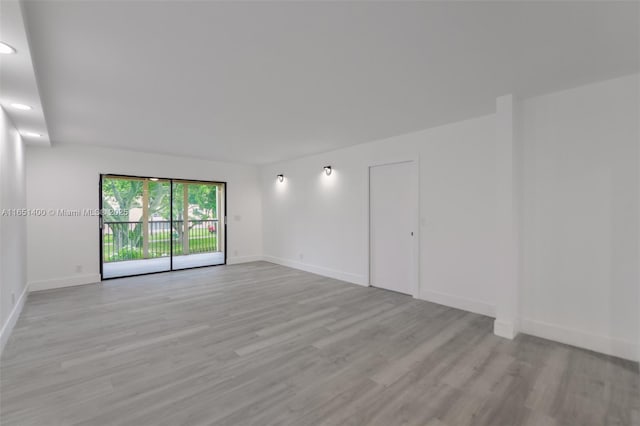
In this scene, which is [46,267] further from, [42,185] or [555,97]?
[555,97]

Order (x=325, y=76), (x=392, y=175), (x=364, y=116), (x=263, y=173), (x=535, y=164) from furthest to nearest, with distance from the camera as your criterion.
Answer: (x=263, y=173)
(x=392, y=175)
(x=364, y=116)
(x=535, y=164)
(x=325, y=76)

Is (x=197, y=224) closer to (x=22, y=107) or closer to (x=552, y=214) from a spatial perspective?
(x=22, y=107)

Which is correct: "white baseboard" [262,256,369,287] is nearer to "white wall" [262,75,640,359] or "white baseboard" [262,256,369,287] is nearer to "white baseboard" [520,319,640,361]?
"white wall" [262,75,640,359]

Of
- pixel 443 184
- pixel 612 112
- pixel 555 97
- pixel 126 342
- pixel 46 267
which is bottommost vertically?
pixel 126 342

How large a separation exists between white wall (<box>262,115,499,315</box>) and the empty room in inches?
1.3

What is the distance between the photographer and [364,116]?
364 centimetres

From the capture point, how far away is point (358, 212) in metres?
5.16

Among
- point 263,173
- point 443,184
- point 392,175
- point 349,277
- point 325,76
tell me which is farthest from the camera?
point 263,173

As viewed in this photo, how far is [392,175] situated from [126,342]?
408 cm

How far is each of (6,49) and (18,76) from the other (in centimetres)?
52

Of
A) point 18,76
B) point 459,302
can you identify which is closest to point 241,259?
point 459,302

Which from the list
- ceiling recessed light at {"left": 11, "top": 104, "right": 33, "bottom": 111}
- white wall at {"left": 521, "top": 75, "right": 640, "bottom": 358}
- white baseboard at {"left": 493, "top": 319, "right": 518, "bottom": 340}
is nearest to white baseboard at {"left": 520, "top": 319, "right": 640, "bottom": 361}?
white wall at {"left": 521, "top": 75, "right": 640, "bottom": 358}

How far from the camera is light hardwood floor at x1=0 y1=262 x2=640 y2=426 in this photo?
6.12 ft

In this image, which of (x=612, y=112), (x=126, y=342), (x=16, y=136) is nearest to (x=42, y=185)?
(x=16, y=136)
